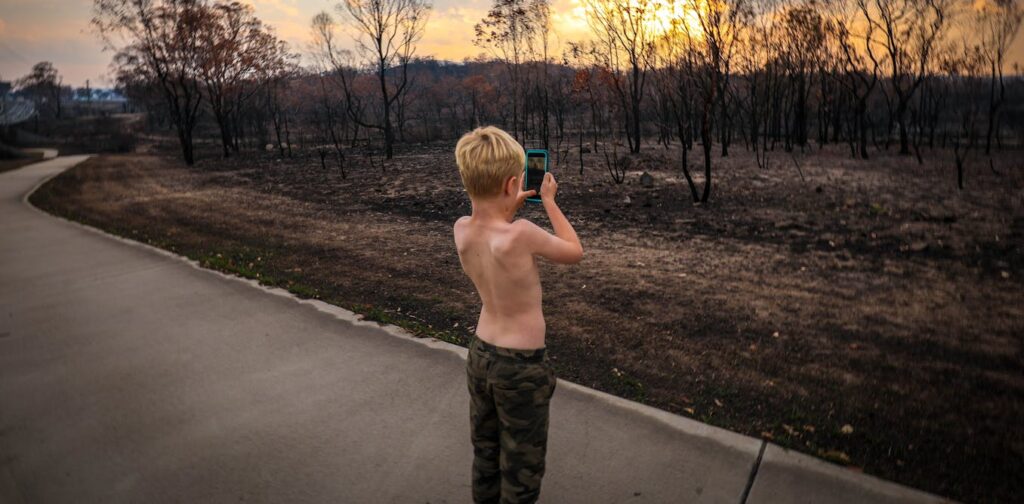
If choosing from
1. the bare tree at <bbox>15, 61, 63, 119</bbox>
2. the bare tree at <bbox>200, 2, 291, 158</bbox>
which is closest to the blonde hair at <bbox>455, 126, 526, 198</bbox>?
the bare tree at <bbox>200, 2, 291, 158</bbox>

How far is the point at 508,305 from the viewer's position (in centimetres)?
200

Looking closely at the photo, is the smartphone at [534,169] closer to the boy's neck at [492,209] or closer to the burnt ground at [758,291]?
the boy's neck at [492,209]

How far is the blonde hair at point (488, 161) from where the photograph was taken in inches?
74.9

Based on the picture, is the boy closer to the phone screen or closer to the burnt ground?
the phone screen

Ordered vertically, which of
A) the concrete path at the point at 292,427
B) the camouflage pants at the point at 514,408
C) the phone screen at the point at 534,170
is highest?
the phone screen at the point at 534,170

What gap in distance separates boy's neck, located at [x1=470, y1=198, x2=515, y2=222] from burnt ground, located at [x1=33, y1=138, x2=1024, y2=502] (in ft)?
6.28

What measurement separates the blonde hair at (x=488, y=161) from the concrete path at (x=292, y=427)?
58.2 inches

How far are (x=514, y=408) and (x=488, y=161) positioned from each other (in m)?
0.90

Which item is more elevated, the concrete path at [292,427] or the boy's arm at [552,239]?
the boy's arm at [552,239]

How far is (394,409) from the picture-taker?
327 centimetres

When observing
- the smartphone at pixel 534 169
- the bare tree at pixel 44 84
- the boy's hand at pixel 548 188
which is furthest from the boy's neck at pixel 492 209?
the bare tree at pixel 44 84

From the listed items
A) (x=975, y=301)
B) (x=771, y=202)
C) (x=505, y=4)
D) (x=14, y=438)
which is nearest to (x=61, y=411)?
(x=14, y=438)

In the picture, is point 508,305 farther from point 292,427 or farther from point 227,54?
point 227,54

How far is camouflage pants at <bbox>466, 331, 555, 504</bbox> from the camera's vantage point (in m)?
1.95
